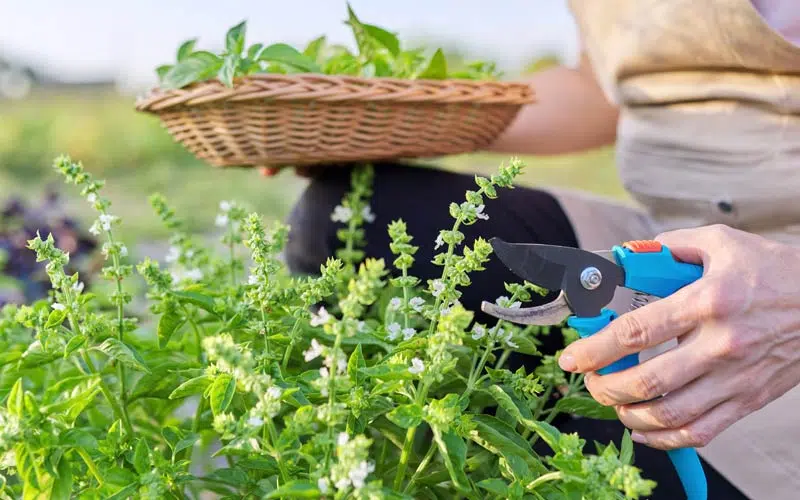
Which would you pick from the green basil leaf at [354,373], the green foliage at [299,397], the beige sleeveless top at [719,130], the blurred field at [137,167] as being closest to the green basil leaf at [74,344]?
the green foliage at [299,397]

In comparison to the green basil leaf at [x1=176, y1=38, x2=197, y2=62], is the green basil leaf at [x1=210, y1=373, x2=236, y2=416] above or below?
below

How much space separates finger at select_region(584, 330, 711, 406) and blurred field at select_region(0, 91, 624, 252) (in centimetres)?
351

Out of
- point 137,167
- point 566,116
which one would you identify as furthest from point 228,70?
point 137,167

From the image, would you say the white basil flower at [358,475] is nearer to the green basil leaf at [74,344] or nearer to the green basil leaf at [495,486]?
the green basil leaf at [495,486]

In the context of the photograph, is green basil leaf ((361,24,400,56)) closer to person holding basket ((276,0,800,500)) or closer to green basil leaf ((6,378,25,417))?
person holding basket ((276,0,800,500))

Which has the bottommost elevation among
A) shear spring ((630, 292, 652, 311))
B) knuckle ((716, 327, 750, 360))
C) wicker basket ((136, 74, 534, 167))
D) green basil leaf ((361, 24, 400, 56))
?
knuckle ((716, 327, 750, 360))

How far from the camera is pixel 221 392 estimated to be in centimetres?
71

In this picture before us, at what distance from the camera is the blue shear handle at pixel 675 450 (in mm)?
767

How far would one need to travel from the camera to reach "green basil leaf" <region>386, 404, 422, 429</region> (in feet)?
2.18

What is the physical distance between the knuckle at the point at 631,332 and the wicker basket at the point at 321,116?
47cm

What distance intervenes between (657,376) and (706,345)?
6 cm

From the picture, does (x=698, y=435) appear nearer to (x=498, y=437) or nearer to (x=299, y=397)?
(x=498, y=437)

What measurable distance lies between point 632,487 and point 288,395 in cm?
29

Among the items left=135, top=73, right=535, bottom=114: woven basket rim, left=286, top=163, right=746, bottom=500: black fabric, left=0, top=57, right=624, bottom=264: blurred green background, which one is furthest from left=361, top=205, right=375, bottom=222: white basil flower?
left=0, top=57, right=624, bottom=264: blurred green background
